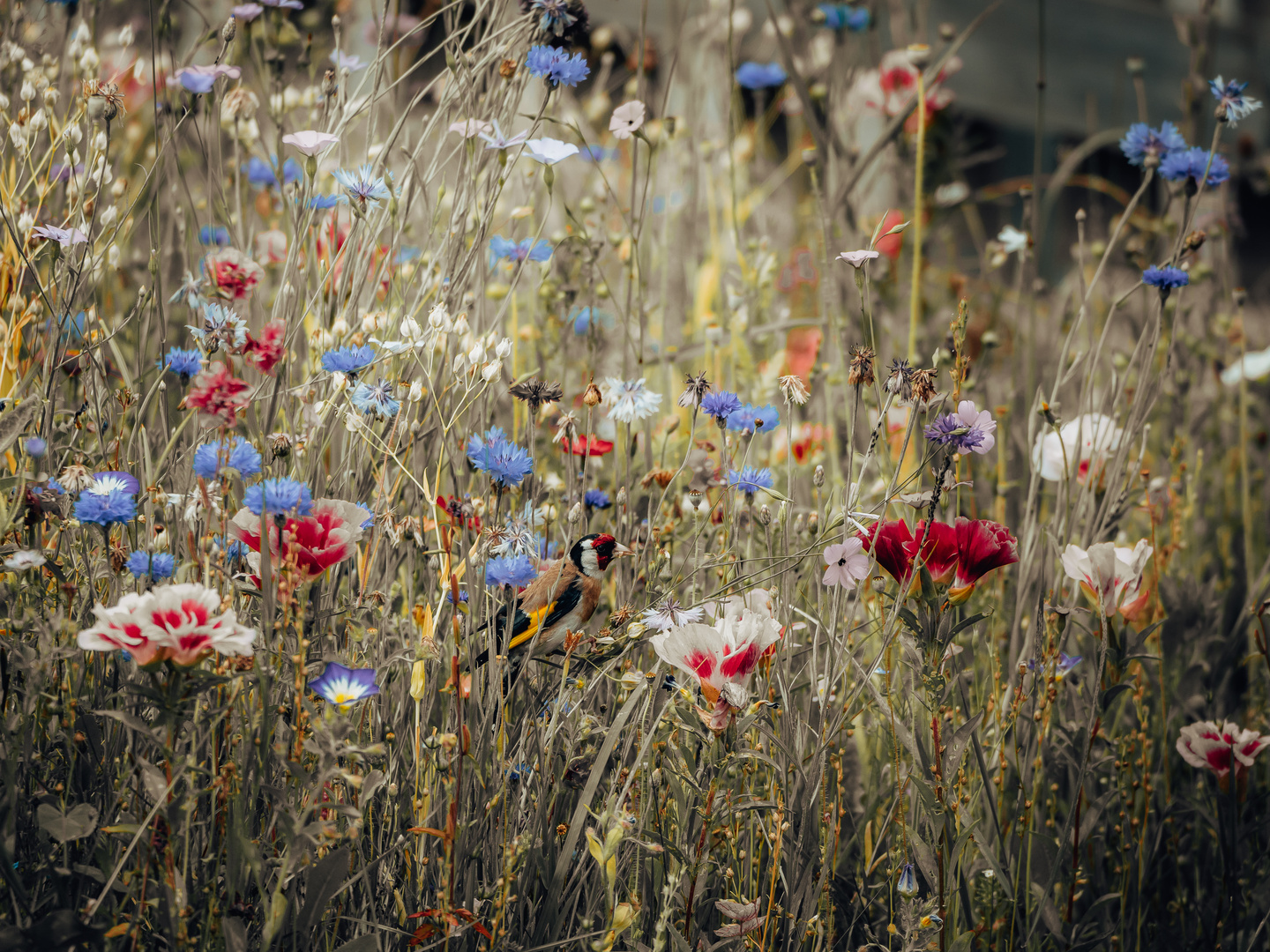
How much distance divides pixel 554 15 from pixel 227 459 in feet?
2.20

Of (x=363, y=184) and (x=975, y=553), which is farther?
(x=363, y=184)

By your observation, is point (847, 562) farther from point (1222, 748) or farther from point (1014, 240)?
point (1014, 240)

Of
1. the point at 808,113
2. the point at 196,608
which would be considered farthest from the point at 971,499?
the point at 196,608

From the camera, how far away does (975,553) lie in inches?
37.3

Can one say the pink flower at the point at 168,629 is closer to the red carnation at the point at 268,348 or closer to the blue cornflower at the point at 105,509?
the blue cornflower at the point at 105,509

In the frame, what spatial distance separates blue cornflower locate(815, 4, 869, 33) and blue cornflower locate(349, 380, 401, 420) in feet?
4.62

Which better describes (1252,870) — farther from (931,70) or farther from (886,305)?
(886,305)

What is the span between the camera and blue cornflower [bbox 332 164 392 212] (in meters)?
1.12

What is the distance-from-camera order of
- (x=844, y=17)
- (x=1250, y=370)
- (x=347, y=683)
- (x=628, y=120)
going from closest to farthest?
(x=347, y=683), (x=628, y=120), (x=844, y=17), (x=1250, y=370)

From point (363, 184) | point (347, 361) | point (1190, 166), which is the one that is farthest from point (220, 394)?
point (1190, 166)

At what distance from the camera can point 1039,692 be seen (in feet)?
4.41

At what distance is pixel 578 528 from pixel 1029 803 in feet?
1.99

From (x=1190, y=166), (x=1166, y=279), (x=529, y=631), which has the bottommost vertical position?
(x=529, y=631)

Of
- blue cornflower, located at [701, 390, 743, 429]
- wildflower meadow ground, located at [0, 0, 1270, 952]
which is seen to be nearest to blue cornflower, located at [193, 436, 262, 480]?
wildflower meadow ground, located at [0, 0, 1270, 952]
